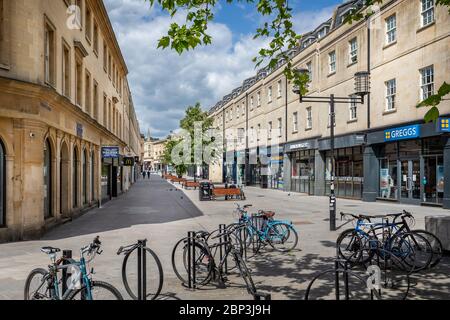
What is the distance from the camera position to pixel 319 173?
29.0 metres

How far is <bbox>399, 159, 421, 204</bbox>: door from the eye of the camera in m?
20.1

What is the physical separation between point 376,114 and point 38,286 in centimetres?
2131

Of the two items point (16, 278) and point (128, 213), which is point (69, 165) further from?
point (16, 278)

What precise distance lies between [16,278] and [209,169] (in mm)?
59435

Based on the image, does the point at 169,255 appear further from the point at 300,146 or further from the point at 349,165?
the point at 300,146

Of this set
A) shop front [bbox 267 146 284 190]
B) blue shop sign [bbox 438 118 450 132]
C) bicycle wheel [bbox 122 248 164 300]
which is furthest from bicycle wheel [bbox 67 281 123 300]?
shop front [bbox 267 146 284 190]

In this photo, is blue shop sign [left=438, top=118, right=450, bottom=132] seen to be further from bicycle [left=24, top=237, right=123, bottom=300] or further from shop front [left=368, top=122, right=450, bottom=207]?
bicycle [left=24, top=237, right=123, bottom=300]

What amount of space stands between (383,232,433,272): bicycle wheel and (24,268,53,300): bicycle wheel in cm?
586

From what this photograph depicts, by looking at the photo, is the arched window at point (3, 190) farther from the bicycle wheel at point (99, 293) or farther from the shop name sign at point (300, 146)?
the shop name sign at point (300, 146)

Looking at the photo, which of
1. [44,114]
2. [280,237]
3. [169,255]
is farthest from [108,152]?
[280,237]

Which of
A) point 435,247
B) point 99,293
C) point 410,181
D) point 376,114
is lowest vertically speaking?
point 435,247

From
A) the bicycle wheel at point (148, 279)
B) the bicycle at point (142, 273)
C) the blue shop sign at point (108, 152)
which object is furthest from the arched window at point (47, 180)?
the blue shop sign at point (108, 152)

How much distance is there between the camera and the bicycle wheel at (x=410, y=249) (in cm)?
758

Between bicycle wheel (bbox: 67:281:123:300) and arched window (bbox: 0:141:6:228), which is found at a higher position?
arched window (bbox: 0:141:6:228)
